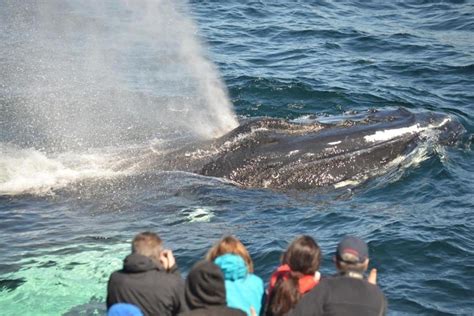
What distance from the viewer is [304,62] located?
79.2 feet

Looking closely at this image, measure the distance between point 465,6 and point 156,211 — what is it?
794 inches

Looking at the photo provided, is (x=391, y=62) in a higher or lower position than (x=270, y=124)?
lower

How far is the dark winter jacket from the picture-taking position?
6.55m

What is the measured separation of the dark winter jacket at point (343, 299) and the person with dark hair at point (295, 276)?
228 millimetres

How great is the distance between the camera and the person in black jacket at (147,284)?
713 centimetres

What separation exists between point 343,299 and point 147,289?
1.71 metres

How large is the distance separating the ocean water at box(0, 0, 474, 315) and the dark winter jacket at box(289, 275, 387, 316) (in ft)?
10.7

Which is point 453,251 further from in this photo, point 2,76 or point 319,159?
point 2,76

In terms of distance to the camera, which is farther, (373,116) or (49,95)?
(49,95)

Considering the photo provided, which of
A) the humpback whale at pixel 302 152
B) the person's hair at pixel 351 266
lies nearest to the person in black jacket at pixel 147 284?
the person's hair at pixel 351 266

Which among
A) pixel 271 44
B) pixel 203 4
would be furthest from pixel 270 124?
pixel 203 4

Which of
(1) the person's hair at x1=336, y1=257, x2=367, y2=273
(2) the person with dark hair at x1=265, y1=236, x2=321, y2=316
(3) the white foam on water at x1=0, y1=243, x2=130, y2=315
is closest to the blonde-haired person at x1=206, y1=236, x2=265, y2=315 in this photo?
(2) the person with dark hair at x1=265, y1=236, x2=321, y2=316

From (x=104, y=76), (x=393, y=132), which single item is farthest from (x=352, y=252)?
(x=104, y=76)

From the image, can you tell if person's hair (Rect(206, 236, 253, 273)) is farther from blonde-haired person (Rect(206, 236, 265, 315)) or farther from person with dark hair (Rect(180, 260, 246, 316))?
person with dark hair (Rect(180, 260, 246, 316))
